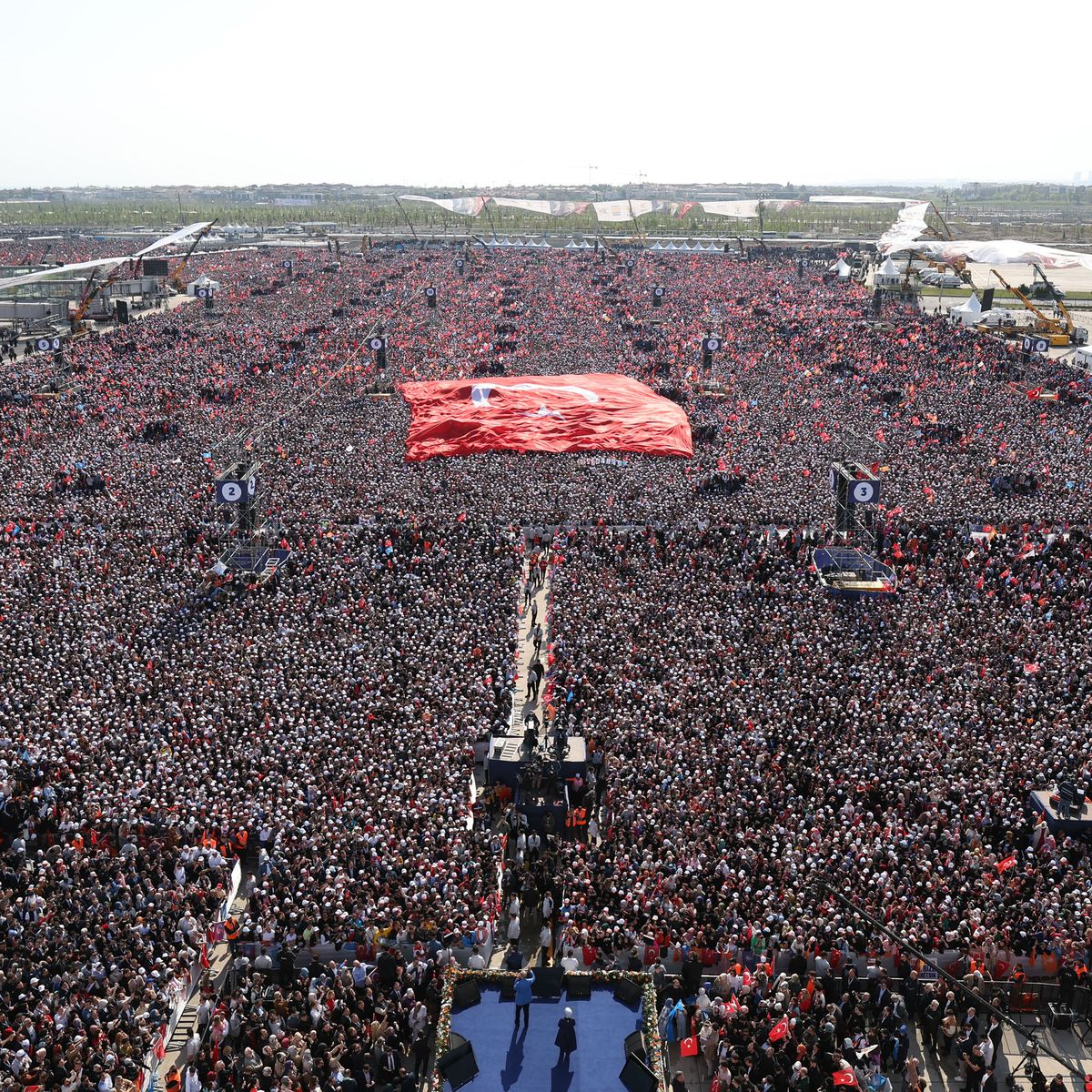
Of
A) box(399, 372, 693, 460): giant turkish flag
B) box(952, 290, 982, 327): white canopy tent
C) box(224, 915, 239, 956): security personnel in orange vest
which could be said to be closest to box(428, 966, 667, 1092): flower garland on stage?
box(224, 915, 239, 956): security personnel in orange vest

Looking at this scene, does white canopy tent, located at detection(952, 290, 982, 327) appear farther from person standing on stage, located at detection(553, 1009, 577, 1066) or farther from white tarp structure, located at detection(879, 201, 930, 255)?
person standing on stage, located at detection(553, 1009, 577, 1066)

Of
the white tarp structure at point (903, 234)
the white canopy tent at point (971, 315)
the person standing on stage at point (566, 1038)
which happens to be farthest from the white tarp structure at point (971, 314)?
the person standing on stage at point (566, 1038)

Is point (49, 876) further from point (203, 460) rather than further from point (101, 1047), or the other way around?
point (203, 460)

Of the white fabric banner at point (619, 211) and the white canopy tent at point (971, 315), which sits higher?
the white fabric banner at point (619, 211)

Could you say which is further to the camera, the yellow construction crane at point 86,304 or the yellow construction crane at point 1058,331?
the yellow construction crane at point 86,304

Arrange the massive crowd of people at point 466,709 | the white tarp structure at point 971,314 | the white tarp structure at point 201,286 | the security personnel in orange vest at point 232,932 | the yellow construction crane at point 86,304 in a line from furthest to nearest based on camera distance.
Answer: the white tarp structure at point 201,286, the yellow construction crane at point 86,304, the white tarp structure at point 971,314, the security personnel in orange vest at point 232,932, the massive crowd of people at point 466,709

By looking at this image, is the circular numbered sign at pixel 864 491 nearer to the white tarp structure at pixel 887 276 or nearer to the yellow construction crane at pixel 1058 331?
the yellow construction crane at pixel 1058 331

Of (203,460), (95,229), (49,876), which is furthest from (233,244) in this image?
(49,876)

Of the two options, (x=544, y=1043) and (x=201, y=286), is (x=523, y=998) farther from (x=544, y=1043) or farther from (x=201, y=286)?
(x=201, y=286)
